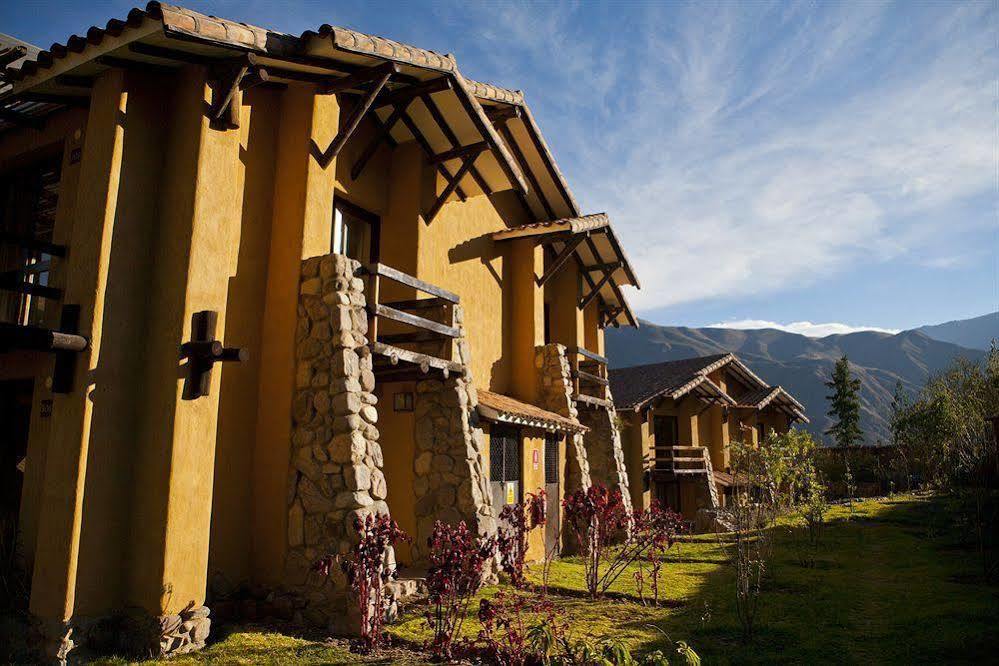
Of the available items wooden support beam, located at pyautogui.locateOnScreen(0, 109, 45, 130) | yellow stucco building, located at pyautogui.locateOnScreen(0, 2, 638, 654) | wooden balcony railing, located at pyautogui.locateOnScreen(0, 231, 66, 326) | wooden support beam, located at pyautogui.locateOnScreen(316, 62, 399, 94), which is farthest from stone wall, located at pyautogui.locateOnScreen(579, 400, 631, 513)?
wooden support beam, located at pyautogui.locateOnScreen(0, 109, 45, 130)

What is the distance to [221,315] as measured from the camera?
328 inches

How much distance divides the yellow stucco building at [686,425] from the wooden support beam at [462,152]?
1485 cm

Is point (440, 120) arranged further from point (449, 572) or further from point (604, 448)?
point (604, 448)

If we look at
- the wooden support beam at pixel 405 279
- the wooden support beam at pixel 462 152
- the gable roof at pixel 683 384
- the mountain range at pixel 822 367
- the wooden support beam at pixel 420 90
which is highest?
the mountain range at pixel 822 367

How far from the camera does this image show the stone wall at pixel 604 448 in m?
20.2

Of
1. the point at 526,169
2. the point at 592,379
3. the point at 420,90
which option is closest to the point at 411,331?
the point at 420,90

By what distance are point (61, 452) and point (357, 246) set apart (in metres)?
6.52

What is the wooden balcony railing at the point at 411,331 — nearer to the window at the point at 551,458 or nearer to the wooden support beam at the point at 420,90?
the wooden support beam at the point at 420,90

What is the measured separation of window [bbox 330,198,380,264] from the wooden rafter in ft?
3.61

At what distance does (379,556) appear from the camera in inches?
306

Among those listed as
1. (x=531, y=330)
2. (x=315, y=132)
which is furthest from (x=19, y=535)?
(x=531, y=330)

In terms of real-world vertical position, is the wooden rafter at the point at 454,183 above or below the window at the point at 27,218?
above

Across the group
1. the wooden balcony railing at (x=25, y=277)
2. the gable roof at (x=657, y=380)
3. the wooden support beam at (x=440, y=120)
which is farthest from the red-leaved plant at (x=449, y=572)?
the gable roof at (x=657, y=380)

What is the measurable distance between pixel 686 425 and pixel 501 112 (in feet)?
64.9
